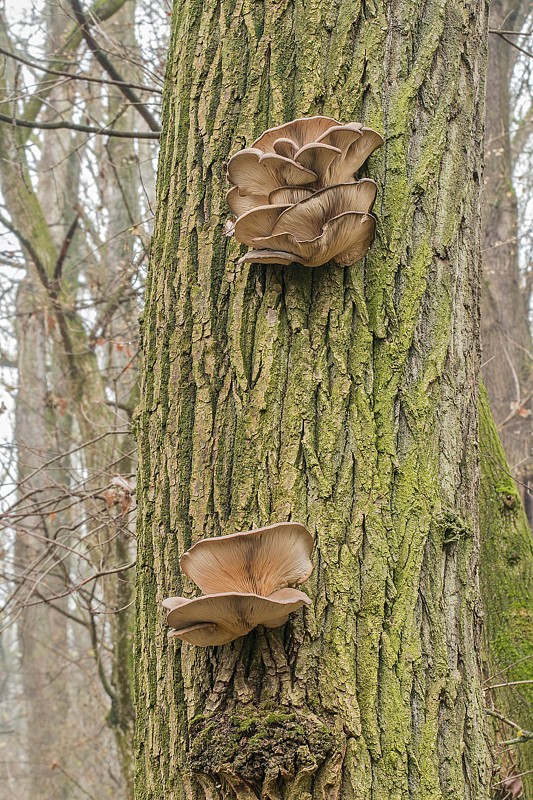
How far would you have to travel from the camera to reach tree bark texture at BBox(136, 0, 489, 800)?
1.57 metres

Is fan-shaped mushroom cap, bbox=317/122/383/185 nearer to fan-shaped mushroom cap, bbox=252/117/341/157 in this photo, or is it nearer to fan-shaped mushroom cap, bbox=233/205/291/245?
fan-shaped mushroom cap, bbox=252/117/341/157

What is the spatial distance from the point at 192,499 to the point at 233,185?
2.90 feet

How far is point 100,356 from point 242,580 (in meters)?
8.22

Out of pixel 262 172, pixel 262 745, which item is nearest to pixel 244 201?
pixel 262 172

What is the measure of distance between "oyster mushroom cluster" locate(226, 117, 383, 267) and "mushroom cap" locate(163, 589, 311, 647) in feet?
2.83

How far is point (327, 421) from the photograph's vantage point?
176 cm

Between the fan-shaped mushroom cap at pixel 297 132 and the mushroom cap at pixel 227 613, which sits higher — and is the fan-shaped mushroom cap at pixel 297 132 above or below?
above

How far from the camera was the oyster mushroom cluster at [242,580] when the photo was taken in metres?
1.47

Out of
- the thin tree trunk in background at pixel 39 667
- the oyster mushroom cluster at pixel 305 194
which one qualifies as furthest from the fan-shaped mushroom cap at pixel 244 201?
the thin tree trunk in background at pixel 39 667

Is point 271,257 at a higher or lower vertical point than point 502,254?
lower

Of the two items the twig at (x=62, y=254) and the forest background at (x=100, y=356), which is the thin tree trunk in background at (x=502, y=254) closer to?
the forest background at (x=100, y=356)

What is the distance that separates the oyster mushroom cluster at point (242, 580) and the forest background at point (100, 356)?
7.03 feet

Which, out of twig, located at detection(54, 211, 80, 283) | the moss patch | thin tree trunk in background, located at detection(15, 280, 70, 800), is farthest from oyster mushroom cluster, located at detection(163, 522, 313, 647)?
thin tree trunk in background, located at detection(15, 280, 70, 800)

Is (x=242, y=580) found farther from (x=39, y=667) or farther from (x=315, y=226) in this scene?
(x=39, y=667)
